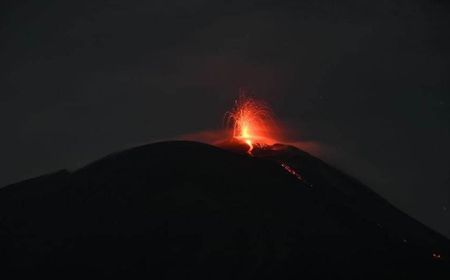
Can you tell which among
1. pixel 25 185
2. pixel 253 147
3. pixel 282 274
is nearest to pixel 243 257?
pixel 282 274

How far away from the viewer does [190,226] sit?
271 feet

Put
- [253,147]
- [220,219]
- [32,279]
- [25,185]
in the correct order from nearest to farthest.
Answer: [32,279] → [220,219] → [25,185] → [253,147]

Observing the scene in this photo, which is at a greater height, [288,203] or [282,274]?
[288,203]

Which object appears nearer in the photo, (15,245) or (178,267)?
(178,267)

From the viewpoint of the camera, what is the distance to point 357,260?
78.1 metres

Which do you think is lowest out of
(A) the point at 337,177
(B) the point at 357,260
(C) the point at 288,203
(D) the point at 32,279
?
(D) the point at 32,279

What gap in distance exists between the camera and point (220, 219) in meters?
84.6

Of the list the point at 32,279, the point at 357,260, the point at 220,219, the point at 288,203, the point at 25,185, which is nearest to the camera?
the point at 32,279

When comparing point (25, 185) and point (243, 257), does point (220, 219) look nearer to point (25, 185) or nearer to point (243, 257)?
point (243, 257)

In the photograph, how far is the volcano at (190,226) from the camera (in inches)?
2908

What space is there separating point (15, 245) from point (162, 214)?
19.7 m

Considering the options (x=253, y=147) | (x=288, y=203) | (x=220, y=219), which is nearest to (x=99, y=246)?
(x=220, y=219)

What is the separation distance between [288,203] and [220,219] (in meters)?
13.2

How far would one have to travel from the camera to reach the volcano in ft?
242
